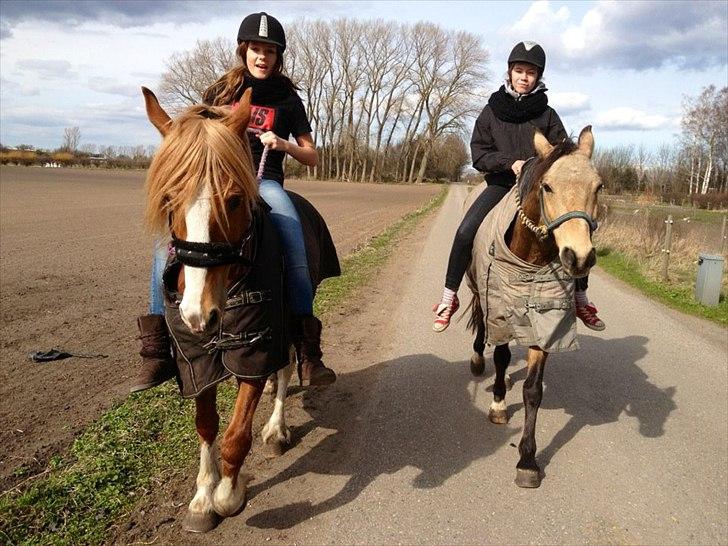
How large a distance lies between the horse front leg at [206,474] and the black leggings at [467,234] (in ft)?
8.21

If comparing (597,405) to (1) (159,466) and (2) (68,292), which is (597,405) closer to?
(1) (159,466)

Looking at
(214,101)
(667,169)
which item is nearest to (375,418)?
(214,101)

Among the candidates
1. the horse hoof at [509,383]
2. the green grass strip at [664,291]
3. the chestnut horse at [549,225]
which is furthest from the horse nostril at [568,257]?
the green grass strip at [664,291]

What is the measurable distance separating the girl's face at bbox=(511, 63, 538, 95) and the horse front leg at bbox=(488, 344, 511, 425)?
2.29m

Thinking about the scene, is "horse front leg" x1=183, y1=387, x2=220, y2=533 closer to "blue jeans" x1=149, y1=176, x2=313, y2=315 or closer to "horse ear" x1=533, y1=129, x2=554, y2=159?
"blue jeans" x1=149, y1=176, x2=313, y2=315

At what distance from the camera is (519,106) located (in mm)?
4551

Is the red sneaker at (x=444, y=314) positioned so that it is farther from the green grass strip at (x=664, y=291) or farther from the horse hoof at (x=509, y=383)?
the green grass strip at (x=664, y=291)

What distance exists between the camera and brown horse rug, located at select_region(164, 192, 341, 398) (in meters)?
2.77

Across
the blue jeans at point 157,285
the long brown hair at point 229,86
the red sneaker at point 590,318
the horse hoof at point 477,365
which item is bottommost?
the horse hoof at point 477,365

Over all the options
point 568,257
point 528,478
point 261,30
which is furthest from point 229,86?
point 528,478

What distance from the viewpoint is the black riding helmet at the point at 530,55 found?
4.36m

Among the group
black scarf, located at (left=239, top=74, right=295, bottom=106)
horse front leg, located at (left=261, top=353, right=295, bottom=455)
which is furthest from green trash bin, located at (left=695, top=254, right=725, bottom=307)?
black scarf, located at (left=239, top=74, right=295, bottom=106)

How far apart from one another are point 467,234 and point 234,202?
2.80m

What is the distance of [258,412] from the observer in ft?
15.0
